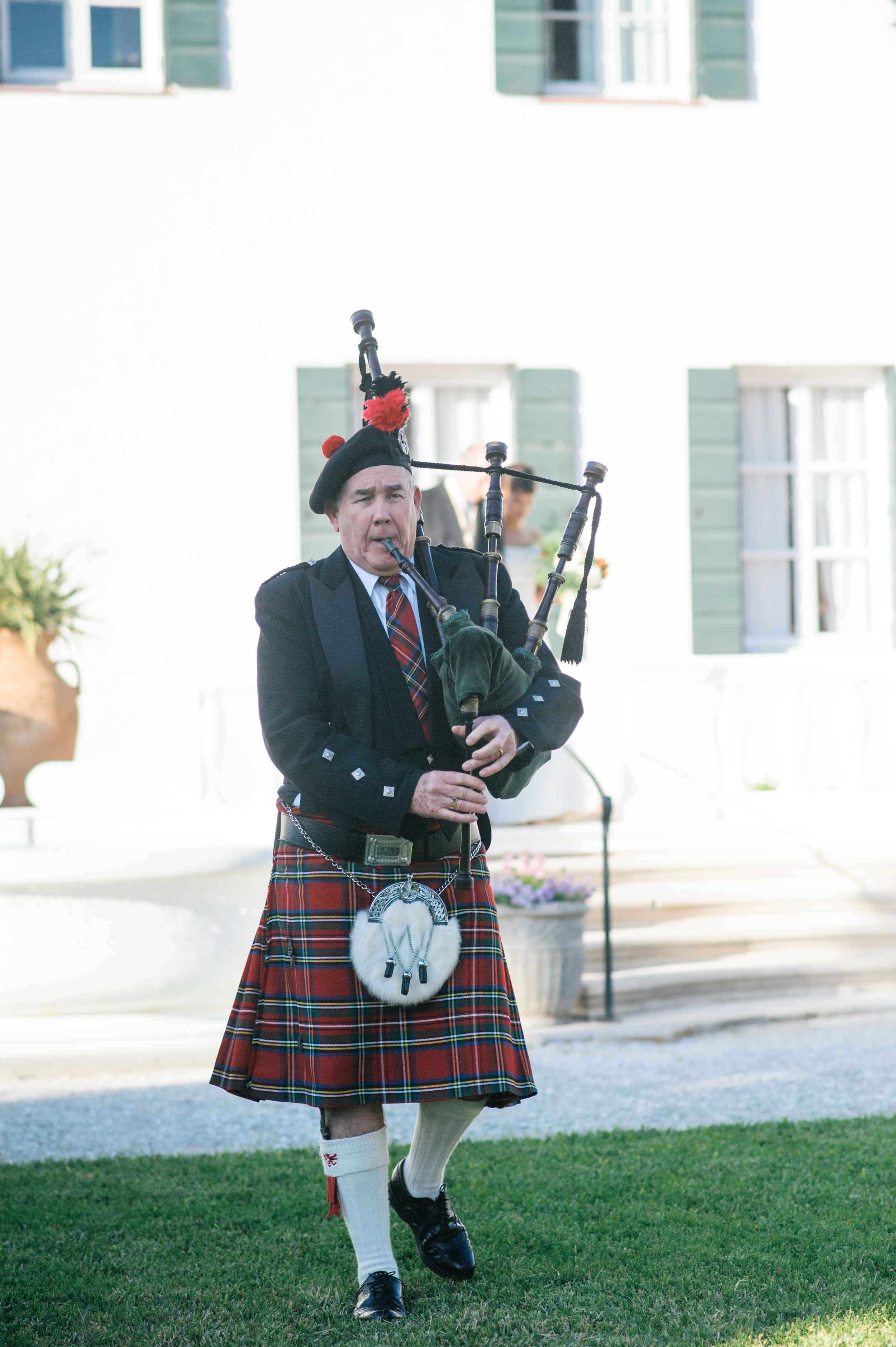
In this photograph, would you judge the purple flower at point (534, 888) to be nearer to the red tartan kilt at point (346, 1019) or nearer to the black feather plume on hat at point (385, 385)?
the red tartan kilt at point (346, 1019)

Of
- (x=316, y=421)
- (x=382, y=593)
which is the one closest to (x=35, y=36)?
(x=316, y=421)

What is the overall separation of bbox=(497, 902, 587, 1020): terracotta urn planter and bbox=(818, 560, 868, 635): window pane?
11.0ft

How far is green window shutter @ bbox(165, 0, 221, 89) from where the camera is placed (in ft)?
24.4

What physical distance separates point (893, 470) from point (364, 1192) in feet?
20.4

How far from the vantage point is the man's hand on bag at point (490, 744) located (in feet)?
8.34

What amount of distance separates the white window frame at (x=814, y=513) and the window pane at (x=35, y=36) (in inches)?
158

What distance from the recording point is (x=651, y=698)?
6.88 metres

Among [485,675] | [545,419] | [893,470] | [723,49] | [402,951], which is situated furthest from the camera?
[893,470]

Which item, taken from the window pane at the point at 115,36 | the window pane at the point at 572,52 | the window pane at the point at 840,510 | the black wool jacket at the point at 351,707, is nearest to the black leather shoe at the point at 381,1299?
the black wool jacket at the point at 351,707

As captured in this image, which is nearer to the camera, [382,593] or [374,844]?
[374,844]

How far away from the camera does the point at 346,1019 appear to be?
264 centimetres

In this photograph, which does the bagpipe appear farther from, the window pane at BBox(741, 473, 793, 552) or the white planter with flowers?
the window pane at BBox(741, 473, 793, 552)

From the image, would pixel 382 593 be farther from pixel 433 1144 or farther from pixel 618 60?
pixel 618 60

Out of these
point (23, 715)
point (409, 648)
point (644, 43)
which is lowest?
point (23, 715)
